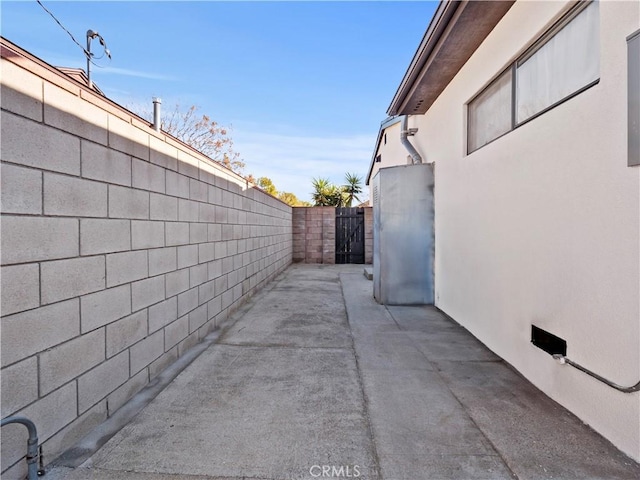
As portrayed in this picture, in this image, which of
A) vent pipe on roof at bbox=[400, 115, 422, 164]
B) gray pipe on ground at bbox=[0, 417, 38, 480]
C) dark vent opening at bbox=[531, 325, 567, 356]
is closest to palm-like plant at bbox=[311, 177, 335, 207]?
vent pipe on roof at bbox=[400, 115, 422, 164]

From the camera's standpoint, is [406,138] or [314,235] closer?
[406,138]

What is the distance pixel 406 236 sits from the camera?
528cm

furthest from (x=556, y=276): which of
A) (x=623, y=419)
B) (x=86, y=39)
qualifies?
(x=86, y=39)

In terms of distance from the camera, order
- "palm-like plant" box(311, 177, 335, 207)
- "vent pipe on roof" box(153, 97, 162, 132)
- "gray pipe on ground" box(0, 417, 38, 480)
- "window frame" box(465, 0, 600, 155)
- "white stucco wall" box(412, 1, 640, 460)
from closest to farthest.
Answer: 1. "gray pipe on ground" box(0, 417, 38, 480)
2. "white stucco wall" box(412, 1, 640, 460)
3. "window frame" box(465, 0, 600, 155)
4. "vent pipe on roof" box(153, 97, 162, 132)
5. "palm-like plant" box(311, 177, 335, 207)

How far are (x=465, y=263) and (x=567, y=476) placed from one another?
269 cm

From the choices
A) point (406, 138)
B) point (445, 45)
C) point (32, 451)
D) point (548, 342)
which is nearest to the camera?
point (32, 451)

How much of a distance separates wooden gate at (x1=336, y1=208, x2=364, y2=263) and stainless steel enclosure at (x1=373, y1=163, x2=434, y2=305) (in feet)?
20.5

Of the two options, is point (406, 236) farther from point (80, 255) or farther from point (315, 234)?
point (315, 234)

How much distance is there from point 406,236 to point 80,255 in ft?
14.8

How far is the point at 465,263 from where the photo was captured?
4.02 meters

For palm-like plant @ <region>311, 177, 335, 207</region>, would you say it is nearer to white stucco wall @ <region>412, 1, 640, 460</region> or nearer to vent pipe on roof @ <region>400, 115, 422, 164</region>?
vent pipe on roof @ <region>400, 115, 422, 164</region>

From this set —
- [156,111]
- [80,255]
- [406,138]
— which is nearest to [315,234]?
[406,138]

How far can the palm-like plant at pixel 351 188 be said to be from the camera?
19.1 meters

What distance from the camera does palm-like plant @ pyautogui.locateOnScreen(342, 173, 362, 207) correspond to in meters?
19.1
